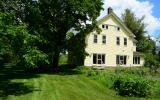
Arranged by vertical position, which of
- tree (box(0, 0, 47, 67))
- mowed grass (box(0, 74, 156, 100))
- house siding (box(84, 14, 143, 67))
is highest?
house siding (box(84, 14, 143, 67))

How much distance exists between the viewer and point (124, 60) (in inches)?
2336

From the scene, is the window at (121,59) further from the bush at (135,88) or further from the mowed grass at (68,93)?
the bush at (135,88)

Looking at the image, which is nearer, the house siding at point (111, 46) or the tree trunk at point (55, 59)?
the tree trunk at point (55, 59)

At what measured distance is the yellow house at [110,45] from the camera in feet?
181

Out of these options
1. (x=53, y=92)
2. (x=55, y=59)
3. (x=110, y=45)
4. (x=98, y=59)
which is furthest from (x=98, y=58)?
(x=53, y=92)

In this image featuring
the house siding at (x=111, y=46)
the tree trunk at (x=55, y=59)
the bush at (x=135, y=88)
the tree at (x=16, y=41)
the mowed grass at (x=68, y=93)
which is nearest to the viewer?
the mowed grass at (x=68, y=93)

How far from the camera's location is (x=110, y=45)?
57.3 m

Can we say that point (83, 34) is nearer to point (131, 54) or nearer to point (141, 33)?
point (131, 54)

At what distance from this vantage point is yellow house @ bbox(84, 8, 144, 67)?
55291 millimetres

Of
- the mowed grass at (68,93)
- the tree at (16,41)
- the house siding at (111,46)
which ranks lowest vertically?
the mowed grass at (68,93)

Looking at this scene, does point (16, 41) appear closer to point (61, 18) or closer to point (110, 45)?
point (61, 18)

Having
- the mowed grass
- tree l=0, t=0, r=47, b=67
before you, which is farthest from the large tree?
tree l=0, t=0, r=47, b=67

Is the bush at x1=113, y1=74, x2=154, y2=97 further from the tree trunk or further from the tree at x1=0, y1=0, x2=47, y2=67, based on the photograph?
the tree trunk

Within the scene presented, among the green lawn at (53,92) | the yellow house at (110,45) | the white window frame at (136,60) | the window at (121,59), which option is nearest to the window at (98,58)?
the yellow house at (110,45)
